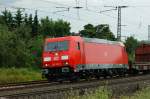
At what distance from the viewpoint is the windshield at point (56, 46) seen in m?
29.0

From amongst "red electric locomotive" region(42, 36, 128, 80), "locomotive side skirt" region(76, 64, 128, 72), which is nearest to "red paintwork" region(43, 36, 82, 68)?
"red electric locomotive" region(42, 36, 128, 80)

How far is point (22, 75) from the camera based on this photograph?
3594cm

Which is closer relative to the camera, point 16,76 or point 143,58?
point 16,76

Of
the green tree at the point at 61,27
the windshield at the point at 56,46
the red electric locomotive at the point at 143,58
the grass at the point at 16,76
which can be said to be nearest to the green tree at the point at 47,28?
the green tree at the point at 61,27

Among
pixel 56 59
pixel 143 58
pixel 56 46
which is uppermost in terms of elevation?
pixel 56 46

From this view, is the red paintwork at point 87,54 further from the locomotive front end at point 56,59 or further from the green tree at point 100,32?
the green tree at point 100,32

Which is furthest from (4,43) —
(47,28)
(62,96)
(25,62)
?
(47,28)

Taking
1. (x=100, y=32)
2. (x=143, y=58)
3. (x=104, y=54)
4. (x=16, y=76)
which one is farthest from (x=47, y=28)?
(x=104, y=54)

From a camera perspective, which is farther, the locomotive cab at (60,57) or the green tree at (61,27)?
the green tree at (61,27)

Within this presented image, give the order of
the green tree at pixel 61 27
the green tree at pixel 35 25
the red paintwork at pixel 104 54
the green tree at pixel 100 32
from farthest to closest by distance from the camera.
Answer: the green tree at pixel 61 27 < the green tree at pixel 35 25 < the green tree at pixel 100 32 < the red paintwork at pixel 104 54

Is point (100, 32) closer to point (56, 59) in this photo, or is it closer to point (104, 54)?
point (104, 54)

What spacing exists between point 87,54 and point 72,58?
93.4 inches

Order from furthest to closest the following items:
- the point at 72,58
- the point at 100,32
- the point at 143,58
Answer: the point at 100,32, the point at 143,58, the point at 72,58

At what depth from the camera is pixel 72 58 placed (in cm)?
2820
